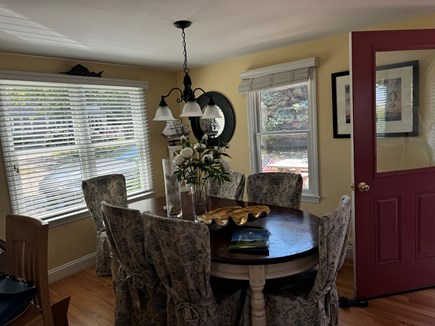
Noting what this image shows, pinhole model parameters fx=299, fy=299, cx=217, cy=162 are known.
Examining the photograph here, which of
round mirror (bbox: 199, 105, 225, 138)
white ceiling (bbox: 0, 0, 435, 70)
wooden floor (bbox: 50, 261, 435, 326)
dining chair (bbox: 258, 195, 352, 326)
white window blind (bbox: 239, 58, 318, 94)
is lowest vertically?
wooden floor (bbox: 50, 261, 435, 326)

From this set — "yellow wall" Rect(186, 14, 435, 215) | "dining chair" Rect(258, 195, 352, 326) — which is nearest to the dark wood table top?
"dining chair" Rect(258, 195, 352, 326)

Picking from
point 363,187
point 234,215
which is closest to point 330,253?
point 234,215

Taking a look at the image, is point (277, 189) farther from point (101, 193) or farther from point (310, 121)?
point (101, 193)

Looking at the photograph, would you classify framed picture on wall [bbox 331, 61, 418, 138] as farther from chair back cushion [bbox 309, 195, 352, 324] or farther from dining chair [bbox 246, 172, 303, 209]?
chair back cushion [bbox 309, 195, 352, 324]

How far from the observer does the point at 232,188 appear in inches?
119

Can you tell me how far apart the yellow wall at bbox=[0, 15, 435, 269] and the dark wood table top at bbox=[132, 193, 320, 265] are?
1.14 m

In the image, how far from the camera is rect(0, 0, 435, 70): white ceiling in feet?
6.39

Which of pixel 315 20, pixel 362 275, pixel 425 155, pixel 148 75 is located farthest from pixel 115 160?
pixel 425 155

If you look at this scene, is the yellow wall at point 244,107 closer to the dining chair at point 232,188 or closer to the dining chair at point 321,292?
the dining chair at point 232,188

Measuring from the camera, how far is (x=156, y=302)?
6.49 feet

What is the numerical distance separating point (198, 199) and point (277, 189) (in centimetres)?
78

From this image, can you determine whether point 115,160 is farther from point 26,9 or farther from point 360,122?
point 360,122

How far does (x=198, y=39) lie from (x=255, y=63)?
3.31ft

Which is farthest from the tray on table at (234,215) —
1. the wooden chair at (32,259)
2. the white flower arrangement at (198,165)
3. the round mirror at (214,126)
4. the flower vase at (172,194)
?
the round mirror at (214,126)
